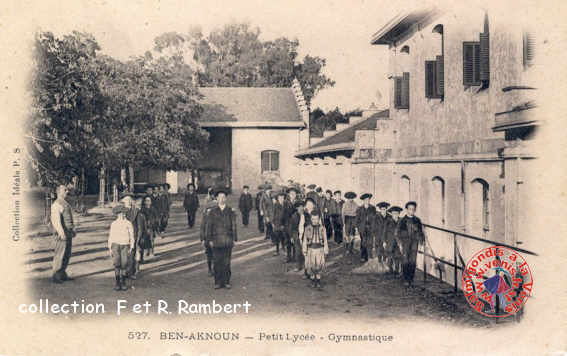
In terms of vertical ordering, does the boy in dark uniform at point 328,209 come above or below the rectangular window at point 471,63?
below

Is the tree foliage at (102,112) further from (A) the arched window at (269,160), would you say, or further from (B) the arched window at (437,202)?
(B) the arched window at (437,202)

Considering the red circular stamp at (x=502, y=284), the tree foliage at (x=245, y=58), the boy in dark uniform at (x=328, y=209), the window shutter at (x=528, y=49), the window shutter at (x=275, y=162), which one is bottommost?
the red circular stamp at (x=502, y=284)

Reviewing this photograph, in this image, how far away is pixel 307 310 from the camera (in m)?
8.61

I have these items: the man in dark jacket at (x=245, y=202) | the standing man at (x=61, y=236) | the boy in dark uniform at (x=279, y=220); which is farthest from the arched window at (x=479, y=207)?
the man in dark jacket at (x=245, y=202)

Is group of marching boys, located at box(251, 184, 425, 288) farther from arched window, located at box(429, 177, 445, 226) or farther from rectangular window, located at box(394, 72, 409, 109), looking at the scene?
rectangular window, located at box(394, 72, 409, 109)

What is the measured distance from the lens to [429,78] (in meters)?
11.5

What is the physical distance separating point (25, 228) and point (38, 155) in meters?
1.75

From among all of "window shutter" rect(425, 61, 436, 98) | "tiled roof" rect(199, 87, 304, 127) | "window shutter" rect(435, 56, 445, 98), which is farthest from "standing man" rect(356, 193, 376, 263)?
"tiled roof" rect(199, 87, 304, 127)

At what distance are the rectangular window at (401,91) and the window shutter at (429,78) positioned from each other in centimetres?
153

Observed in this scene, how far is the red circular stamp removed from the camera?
310 inches

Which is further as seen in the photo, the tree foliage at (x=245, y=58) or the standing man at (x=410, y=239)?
the tree foliage at (x=245, y=58)

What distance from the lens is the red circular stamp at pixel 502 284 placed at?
7.88m

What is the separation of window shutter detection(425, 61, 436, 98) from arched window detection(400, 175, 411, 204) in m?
2.41

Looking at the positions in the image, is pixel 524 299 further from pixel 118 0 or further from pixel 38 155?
pixel 38 155
